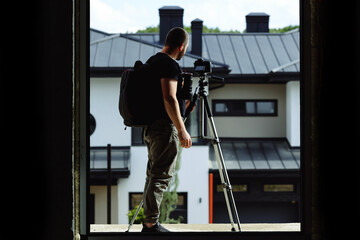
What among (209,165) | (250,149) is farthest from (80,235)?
(250,149)

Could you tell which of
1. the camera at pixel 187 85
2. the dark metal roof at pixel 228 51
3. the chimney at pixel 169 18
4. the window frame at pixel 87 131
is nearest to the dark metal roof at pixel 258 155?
the dark metal roof at pixel 228 51

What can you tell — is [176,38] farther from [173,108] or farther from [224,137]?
[224,137]

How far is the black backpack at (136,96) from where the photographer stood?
2.73m

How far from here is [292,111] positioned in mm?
Result: 12812

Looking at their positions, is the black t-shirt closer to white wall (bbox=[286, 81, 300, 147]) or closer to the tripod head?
the tripod head

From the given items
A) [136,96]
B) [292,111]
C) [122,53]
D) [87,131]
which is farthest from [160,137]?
[292,111]

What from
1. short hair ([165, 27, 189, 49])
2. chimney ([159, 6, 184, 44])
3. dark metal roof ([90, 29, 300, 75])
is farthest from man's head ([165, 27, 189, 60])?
chimney ([159, 6, 184, 44])

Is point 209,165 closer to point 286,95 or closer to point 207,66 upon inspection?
point 286,95

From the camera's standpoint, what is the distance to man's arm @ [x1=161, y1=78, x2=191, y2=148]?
2.67 m

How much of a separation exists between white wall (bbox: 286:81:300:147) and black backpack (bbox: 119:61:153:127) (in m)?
10.1

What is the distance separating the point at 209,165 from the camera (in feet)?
40.1

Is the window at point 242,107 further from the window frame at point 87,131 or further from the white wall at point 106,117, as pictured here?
the window frame at point 87,131

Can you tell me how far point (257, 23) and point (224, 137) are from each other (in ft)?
13.7
